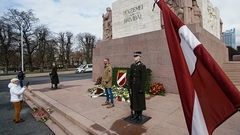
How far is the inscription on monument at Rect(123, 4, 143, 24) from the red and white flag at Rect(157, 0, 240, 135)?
821 cm

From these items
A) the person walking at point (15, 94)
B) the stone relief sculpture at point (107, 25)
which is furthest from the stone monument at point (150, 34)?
the person walking at point (15, 94)

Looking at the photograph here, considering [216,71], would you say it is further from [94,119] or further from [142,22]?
[142,22]

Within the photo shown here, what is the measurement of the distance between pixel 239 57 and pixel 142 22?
573 inches

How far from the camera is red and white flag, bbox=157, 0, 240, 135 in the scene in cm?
136

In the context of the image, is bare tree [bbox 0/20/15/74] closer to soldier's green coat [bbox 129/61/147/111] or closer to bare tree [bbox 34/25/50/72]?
bare tree [bbox 34/25/50/72]

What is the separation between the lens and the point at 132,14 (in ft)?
32.0

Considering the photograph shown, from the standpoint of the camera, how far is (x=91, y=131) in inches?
144

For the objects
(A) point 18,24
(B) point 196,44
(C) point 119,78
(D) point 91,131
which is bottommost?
(D) point 91,131

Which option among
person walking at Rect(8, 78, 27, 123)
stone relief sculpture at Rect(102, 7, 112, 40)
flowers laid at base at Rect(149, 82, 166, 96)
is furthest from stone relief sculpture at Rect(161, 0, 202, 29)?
person walking at Rect(8, 78, 27, 123)

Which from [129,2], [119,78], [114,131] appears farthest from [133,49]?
[114,131]

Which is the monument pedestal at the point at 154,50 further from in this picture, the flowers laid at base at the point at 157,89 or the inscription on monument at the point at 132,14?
the inscription on monument at the point at 132,14

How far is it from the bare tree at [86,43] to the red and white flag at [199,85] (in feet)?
185

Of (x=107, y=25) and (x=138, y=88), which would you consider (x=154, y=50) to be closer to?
(x=138, y=88)

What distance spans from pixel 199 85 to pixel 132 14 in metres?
9.00
